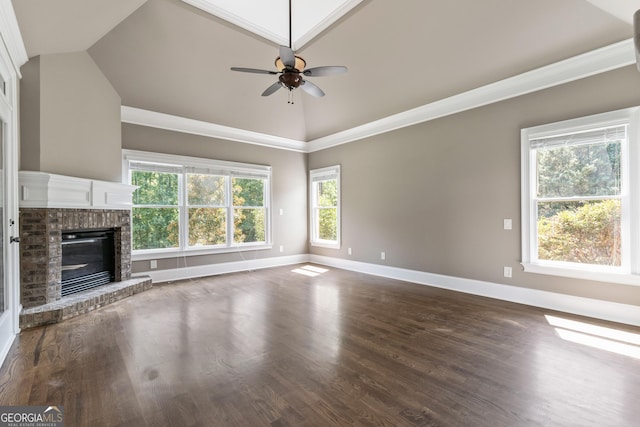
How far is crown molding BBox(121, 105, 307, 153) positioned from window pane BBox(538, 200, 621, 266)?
494cm

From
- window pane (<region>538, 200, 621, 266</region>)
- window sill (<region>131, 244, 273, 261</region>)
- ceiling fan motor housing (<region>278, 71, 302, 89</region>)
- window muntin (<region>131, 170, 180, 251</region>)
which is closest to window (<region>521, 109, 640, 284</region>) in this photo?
window pane (<region>538, 200, 621, 266</region>)

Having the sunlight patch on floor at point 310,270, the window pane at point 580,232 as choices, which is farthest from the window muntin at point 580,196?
the sunlight patch on floor at point 310,270

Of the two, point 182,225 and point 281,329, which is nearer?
point 281,329

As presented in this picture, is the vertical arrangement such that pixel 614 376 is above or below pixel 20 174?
below

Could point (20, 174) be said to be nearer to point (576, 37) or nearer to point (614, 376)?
point (614, 376)

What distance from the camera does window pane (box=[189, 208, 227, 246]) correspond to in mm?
5492

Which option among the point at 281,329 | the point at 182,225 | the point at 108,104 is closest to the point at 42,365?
the point at 281,329

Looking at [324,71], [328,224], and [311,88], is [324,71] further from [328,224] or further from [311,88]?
[328,224]

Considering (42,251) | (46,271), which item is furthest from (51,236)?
(46,271)

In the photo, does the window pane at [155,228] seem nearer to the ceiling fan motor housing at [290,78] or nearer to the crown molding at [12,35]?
the crown molding at [12,35]

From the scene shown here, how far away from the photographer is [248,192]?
6250mm

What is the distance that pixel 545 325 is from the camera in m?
3.07

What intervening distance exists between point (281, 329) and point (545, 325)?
2790mm

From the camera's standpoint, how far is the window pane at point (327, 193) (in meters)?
6.66
